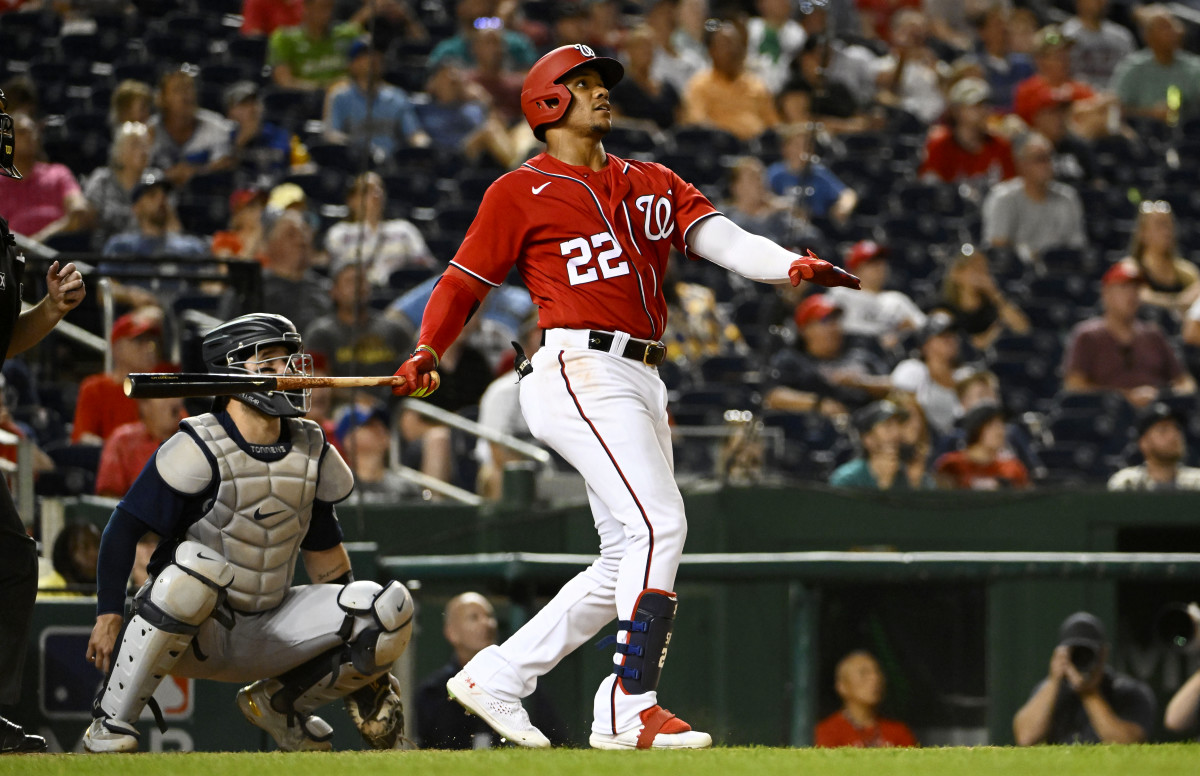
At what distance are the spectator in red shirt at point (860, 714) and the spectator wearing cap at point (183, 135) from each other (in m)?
4.73

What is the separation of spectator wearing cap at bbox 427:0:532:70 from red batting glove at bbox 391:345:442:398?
22.1 ft

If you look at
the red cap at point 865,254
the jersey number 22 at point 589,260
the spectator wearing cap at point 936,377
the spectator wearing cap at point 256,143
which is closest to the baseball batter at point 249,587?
the jersey number 22 at point 589,260

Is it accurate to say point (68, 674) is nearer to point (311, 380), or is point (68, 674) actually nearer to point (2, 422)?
point (2, 422)

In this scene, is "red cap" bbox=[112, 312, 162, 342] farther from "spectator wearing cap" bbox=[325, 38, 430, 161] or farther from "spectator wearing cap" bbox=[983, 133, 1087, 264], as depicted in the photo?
"spectator wearing cap" bbox=[983, 133, 1087, 264]

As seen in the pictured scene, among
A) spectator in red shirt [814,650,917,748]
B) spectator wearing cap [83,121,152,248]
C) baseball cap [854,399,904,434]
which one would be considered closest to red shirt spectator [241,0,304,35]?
spectator wearing cap [83,121,152,248]

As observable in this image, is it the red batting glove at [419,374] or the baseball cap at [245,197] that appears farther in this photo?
the baseball cap at [245,197]

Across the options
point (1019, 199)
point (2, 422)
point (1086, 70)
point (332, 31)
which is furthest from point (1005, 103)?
point (2, 422)

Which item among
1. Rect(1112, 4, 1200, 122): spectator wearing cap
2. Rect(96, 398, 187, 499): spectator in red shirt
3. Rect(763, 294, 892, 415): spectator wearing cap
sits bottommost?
Rect(96, 398, 187, 499): spectator in red shirt

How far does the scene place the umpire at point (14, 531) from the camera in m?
4.12

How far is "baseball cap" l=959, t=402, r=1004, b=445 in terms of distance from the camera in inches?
302

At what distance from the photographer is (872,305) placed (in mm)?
9391

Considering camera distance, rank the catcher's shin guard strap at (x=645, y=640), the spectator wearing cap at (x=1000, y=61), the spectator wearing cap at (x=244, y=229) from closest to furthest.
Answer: the catcher's shin guard strap at (x=645, y=640) → the spectator wearing cap at (x=244, y=229) → the spectator wearing cap at (x=1000, y=61)

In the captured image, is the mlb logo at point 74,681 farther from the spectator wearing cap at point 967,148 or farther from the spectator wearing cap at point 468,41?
the spectator wearing cap at point 967,148

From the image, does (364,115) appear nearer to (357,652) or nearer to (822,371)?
(822,371)
